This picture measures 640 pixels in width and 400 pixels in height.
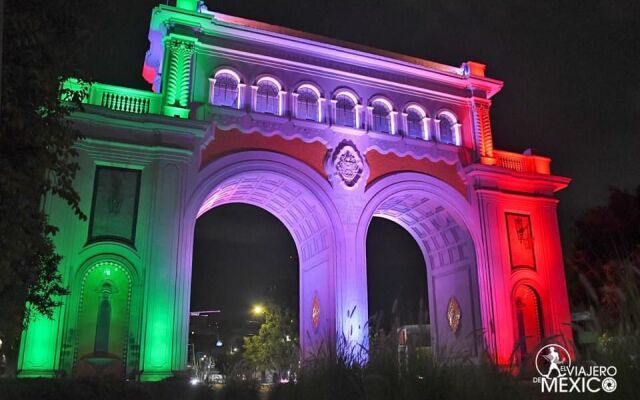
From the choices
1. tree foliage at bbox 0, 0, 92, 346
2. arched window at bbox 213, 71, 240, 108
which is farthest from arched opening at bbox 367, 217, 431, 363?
tree foliage at bbox 0, 0, 92, 346

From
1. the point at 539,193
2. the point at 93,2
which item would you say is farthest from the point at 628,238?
the point at 93,2

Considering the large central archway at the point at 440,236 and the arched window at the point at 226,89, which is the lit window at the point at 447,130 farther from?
the arched window at the point at 226,89

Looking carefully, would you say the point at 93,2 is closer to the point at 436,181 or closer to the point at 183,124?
the point at 183,124

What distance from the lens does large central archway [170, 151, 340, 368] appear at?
18000 mm

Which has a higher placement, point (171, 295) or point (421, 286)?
point (421, 286)

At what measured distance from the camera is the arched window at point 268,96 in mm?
20188

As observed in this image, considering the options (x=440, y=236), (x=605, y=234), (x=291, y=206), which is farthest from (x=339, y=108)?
(x=605, y=234)

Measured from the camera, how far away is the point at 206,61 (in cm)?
1970

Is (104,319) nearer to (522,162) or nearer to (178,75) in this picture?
(178,75)

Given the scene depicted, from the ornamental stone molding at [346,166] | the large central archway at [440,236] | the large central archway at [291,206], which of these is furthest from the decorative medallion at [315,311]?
the ornamental stone molding at [346,166]

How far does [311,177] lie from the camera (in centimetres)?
1956

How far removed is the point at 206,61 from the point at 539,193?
14.5 metres

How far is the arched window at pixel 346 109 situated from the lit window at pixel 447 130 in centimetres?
393

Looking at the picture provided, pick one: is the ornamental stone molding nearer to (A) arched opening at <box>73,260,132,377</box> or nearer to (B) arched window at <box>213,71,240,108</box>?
(B) arched window at <box>213,71,240,108</box>
